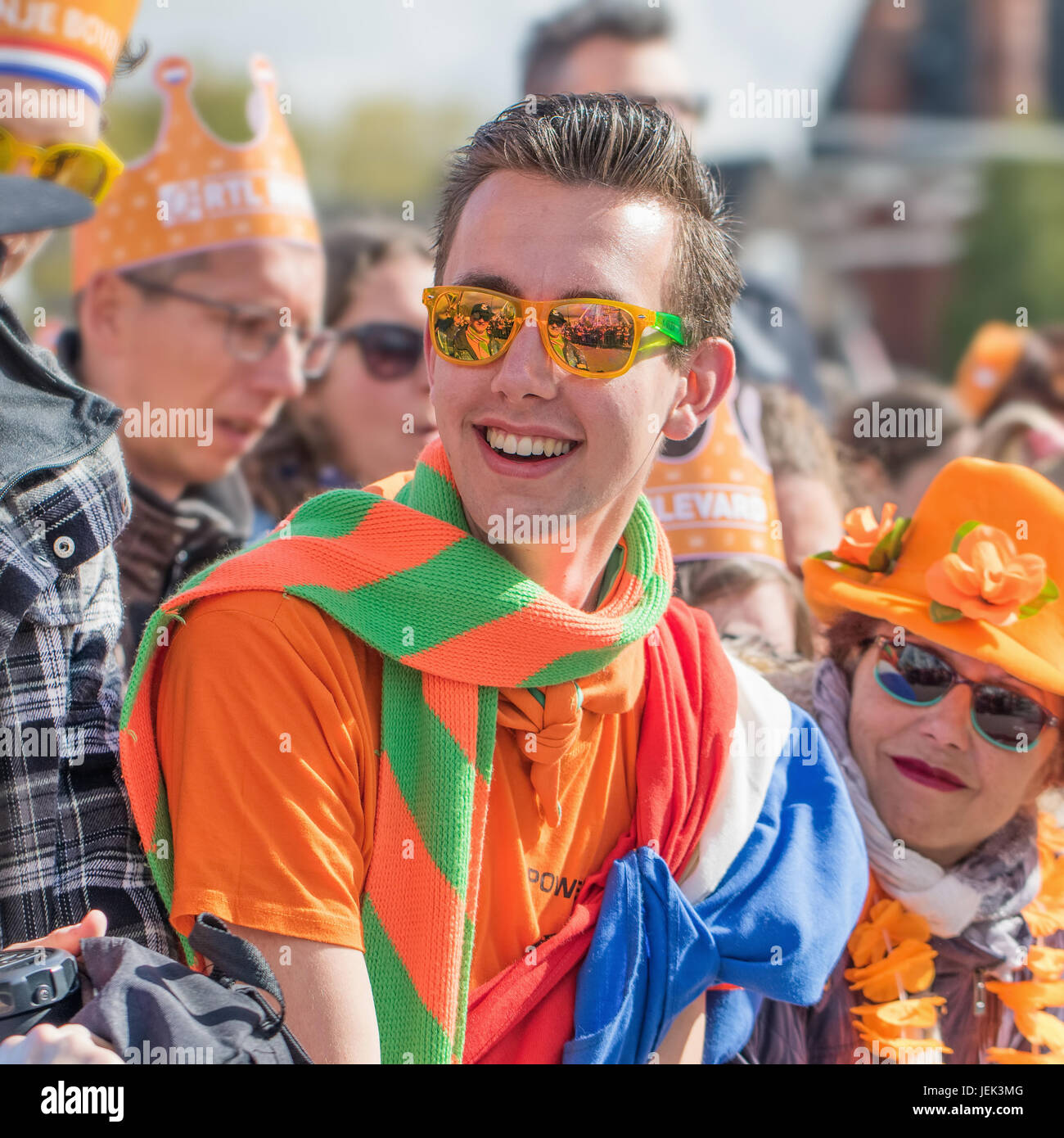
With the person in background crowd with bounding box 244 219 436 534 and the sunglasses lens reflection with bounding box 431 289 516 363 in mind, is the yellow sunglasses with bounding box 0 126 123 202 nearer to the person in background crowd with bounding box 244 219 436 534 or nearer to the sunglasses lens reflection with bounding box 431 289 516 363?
the sunglasses lens reflection with bounding box 431 289 516 363

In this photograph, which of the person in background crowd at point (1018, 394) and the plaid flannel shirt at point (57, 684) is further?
the person in background crowd at point (1018, 394)

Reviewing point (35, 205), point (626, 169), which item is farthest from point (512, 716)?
point (35, 205)

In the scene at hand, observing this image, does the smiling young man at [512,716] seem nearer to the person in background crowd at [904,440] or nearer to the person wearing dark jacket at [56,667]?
the person wearing dark jacket at [56,667]

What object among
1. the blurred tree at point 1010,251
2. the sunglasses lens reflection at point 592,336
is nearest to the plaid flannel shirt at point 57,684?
the sunglasses lens reflection at point 592,336

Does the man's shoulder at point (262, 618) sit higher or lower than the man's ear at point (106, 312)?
lower

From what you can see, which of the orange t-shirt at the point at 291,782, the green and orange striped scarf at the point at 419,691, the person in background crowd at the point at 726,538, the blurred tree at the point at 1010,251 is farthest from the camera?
the blurred tree at the point at 1010,251

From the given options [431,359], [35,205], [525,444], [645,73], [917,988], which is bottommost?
[917,988]

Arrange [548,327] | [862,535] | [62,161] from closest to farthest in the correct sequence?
[548,327] < [62,161] < [862,535]

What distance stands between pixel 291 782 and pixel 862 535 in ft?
5.14

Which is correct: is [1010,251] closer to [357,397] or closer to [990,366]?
[990,366]

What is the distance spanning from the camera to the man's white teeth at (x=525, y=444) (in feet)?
6.79

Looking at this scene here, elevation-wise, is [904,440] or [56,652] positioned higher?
[56,652]

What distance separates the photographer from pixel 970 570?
2660 mm

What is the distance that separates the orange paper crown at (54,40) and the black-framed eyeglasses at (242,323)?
1.14 metres
